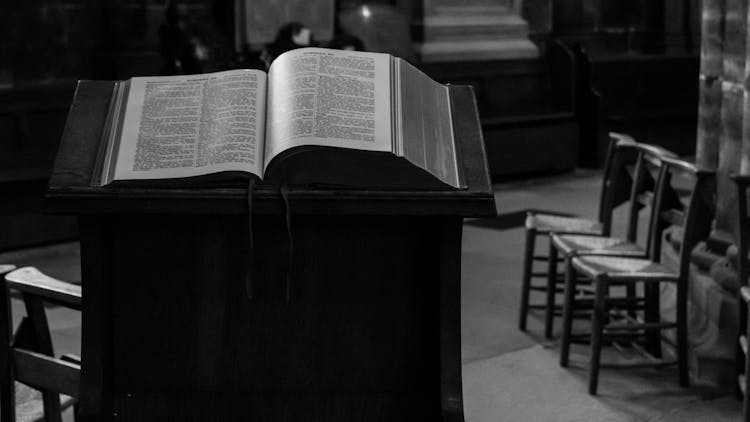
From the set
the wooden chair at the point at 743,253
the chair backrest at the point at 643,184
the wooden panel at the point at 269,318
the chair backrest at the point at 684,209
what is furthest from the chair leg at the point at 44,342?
the chair backrest at the point at 643,184

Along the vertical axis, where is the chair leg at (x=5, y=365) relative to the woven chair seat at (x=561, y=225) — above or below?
above

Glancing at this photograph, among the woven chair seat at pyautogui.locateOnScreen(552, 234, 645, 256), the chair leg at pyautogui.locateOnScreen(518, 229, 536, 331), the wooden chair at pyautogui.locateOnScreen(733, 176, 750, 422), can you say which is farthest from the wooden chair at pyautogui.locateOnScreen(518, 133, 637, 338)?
the wooden chair at pyautogui.locateOnScreen(733, 176, 750, 422)

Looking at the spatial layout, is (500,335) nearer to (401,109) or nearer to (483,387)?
(483,387)

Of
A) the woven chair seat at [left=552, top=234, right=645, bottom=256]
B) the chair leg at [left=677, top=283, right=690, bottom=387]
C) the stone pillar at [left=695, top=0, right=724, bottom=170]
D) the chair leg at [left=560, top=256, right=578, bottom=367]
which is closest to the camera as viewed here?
the chair leg at [left=677, top=283, right=690, bottom=387]

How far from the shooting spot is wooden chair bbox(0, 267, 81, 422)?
2781 mm

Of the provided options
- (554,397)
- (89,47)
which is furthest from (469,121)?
(89,47)

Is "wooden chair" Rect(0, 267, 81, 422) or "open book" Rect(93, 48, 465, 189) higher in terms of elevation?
"open book" Rect(93, 48, 465, 189)

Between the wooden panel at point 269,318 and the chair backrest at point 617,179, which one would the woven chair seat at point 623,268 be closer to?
the chair backrest at point 617,179

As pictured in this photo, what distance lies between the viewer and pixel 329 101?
2346mm

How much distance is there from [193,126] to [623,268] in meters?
2.67

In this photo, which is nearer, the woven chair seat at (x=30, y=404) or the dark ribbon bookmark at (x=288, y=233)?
the dark ribbon bookmark at (x=288, y=233)

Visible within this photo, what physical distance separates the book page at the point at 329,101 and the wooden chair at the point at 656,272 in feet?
7.62

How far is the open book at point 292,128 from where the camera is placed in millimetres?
2283

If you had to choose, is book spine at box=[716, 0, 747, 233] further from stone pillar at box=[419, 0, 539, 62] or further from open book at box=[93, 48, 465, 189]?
stone pillar at box=[419, 0, 539, 62]
